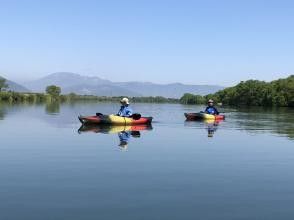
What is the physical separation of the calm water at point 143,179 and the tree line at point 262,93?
124 m

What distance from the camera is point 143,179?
55.5 ft

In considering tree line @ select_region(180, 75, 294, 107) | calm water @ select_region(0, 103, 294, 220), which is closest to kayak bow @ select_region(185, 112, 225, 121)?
calm water @ select_region(0, 103, 294, 220)

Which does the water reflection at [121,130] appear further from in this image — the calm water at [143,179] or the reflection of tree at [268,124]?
the reflection of tree at [268,124]

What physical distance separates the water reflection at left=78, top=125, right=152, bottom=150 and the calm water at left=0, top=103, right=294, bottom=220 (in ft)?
6.11

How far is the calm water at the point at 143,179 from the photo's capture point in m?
12.7

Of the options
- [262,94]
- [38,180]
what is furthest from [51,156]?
[262,94]

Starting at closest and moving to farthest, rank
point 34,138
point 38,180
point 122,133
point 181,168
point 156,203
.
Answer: point 156,203 < point 38,180 < point 181,168 < point 34,138 < point 122,133

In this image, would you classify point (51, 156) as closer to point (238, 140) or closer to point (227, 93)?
point (238, 140)

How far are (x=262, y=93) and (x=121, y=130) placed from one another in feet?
434

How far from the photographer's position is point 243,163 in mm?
21734

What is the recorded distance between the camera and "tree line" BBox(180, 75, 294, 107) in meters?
149

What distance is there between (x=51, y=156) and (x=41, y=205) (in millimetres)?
9775

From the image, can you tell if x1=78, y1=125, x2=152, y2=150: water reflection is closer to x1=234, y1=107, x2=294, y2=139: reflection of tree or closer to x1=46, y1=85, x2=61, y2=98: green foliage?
x1=234, y1=107, x2=294, y2=139: reflection of tree

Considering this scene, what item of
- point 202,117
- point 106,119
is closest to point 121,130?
point 106,119
